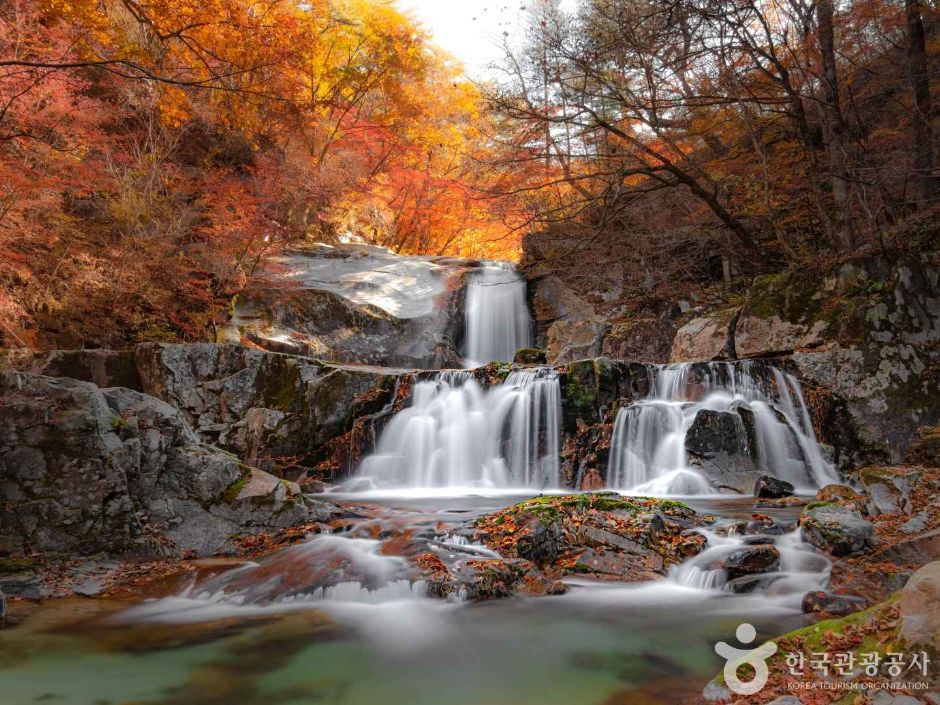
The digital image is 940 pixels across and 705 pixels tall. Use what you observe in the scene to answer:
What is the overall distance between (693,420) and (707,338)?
128 inches

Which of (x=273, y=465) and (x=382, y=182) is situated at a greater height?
(x=382, y=182)

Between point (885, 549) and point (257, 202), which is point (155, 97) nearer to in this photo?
point (257, 202)

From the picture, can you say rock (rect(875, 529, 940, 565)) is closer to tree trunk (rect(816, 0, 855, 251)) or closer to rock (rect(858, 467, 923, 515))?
rock (rect(858, 467, 923, 515))

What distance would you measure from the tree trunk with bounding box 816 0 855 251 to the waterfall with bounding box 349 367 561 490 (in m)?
5.66

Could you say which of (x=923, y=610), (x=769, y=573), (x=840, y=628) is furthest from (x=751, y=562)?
(x=923, y=610)

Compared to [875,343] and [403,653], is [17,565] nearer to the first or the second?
[403,653]

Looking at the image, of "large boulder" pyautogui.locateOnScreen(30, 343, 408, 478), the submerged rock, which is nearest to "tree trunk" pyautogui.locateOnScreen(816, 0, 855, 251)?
the submerged rock

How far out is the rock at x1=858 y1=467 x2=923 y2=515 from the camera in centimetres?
536

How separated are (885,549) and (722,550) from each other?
A: 122cm

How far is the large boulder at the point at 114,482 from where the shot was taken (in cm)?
529

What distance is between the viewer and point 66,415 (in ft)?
18.3

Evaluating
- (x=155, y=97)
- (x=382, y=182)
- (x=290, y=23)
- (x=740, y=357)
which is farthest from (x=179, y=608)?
(x=382, y=182)

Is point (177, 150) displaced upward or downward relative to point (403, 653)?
upward

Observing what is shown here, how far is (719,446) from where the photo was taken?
8.59 meters
